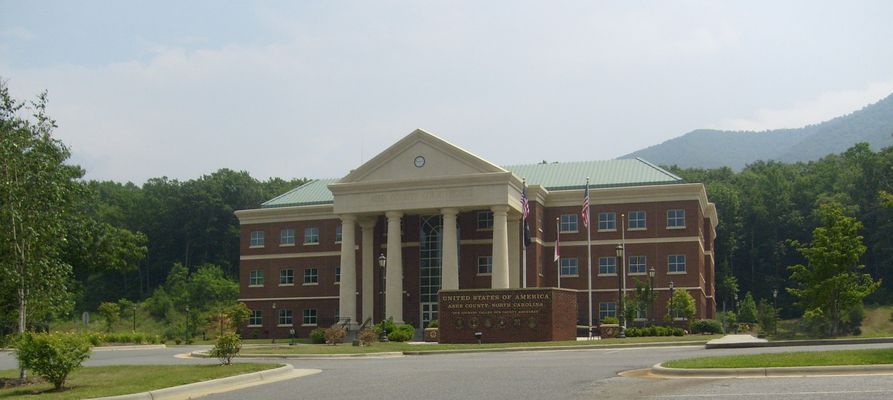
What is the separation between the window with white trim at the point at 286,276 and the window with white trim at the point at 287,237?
203cm

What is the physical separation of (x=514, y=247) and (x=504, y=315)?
19965 millimetres

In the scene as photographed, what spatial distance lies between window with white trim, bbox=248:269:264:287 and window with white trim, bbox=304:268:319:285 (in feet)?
12.8

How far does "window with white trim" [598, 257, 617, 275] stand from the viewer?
6806cm

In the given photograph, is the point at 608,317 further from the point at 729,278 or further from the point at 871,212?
the point at 871,212

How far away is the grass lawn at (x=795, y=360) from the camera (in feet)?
66.2

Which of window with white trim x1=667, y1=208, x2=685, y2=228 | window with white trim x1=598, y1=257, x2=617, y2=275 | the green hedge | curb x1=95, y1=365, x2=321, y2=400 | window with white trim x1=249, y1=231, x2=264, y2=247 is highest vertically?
window with white trim x1=667, y1=208, x2=685, y2=228

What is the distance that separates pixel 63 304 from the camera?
2656 cm

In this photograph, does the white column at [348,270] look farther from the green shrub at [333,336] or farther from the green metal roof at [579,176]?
the green shrub at [333,336]

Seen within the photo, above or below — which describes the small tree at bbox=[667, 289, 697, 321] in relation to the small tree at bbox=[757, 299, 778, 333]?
above

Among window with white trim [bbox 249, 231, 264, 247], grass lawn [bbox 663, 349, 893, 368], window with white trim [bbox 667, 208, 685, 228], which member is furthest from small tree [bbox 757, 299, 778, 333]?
grass lawn [bbox 663, 349, 893, 368]

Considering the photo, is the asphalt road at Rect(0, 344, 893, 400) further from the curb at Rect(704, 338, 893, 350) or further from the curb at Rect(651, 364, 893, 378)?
the curb at Rect(704, 338, 893, 350)

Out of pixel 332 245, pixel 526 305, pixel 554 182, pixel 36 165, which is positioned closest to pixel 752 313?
pixel 554 182

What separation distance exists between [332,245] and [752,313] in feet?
124

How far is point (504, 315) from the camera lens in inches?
1821
